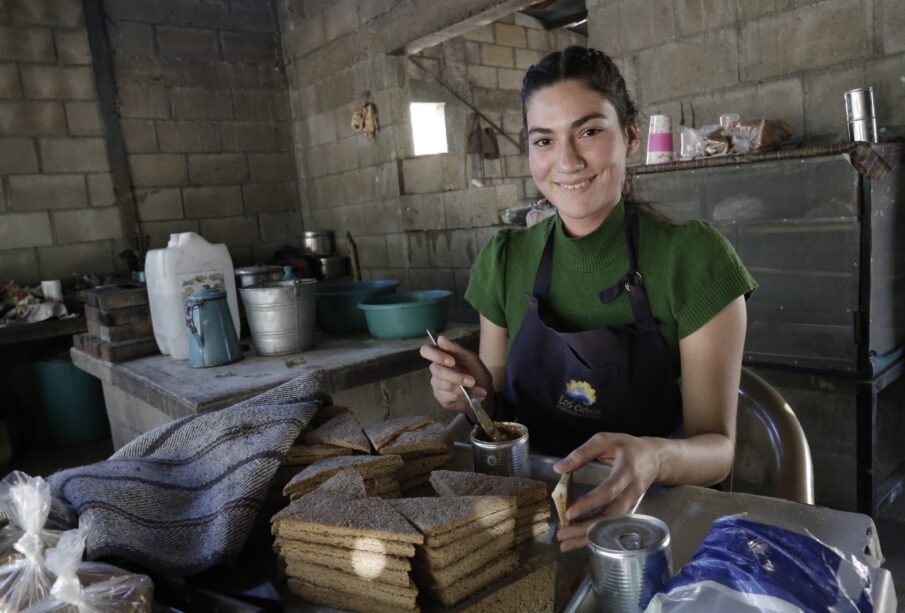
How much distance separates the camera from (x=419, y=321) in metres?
3.14

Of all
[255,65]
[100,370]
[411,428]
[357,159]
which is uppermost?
[255,65]

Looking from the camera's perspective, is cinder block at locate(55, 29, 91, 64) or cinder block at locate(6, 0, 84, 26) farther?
cinder block at locate(55, 29, 91, 64)

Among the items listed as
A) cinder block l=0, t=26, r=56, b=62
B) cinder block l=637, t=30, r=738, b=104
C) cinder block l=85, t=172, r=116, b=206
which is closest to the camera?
cinder block l=637, t=30, r=738, b=104

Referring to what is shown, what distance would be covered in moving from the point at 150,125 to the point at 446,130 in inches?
101

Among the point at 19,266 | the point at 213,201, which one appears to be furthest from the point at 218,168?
the point at 19,266

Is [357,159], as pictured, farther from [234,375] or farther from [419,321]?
[234,375]

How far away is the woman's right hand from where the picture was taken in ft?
4.85

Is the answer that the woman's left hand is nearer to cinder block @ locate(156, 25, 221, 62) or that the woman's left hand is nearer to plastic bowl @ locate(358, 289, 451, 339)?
plastic bowl @ locate(358, 289, 451, 339)

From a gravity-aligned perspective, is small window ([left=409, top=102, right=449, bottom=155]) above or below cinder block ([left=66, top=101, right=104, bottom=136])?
below

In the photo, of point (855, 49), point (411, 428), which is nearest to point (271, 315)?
point (411, 428)

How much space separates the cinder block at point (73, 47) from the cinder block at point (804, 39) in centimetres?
498

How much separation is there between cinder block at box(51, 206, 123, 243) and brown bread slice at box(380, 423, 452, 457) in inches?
203

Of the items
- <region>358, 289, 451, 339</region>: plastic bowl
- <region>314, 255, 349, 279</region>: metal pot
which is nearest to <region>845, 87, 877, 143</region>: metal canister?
<region>358, 289, 451, 339</region>: plastic bowl

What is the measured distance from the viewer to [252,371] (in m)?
2.73
